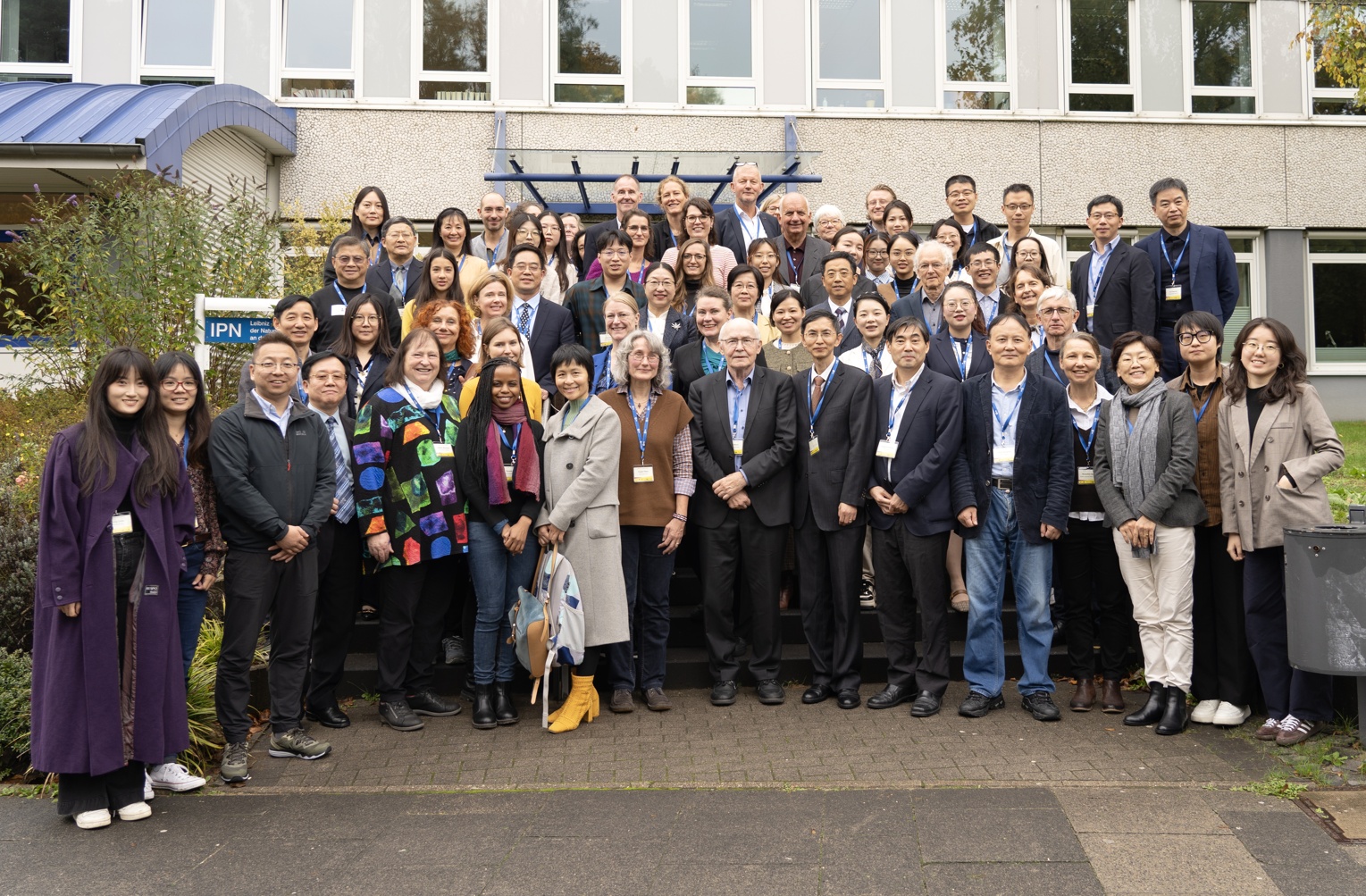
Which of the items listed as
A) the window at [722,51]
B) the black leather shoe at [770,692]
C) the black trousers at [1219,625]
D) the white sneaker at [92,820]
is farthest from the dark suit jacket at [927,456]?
the window at [722,51]

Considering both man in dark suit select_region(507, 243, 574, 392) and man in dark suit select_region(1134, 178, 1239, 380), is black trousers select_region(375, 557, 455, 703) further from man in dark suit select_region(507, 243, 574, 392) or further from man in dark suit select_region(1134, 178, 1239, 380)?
man in dark suit select_region(1134, 178, 1239, 380)

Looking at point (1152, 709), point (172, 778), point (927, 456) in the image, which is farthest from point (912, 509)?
point (172, 778)

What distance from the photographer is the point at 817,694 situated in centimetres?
628

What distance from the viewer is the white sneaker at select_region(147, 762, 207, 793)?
498cm

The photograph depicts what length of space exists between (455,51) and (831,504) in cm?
1213

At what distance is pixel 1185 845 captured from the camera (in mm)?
4195

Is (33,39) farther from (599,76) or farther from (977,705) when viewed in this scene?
(977,705)

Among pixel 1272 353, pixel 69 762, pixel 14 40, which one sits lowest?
pixel 69 762

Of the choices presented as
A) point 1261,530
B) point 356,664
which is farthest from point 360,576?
point 1261,530

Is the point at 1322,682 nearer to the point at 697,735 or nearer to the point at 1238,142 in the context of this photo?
the point at 697,735

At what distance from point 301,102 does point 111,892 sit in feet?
45.1

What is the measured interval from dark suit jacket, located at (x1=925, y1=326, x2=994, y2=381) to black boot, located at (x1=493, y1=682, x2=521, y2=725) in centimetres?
317

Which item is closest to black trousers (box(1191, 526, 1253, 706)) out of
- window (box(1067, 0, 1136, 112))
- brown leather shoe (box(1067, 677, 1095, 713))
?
brown leather shoe (box(1067, 677, 1095, 713))

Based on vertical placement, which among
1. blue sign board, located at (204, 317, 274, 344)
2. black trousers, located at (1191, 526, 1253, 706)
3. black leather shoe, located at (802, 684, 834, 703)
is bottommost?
black leather shoe, located at (802, 684, 834, 703)
